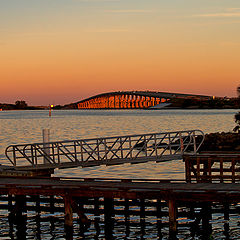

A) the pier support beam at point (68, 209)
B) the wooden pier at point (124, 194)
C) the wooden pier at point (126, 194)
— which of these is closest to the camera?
the wooden pier at point (126, 194)

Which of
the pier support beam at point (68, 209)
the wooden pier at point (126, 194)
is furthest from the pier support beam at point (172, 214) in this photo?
the pier support beam at point (68, 209)

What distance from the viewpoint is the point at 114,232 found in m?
22.2

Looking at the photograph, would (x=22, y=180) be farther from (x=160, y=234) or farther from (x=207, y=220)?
(x=207, y=220)

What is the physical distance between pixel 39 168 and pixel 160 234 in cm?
749

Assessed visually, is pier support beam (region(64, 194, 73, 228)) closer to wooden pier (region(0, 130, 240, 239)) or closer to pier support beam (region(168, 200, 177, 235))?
wooden pier (region(0, 130, 240, 239))

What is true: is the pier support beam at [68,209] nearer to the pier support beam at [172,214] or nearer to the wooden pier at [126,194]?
the wooden pier at [126,194]

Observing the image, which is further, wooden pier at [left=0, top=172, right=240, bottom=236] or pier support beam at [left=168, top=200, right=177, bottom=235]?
pier support beam at [left=168, top=200, right=177, bottom=235]

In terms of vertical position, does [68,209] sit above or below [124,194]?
below

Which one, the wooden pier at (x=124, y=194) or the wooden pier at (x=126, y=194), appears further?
the wooden pier at (x=124, y=194)

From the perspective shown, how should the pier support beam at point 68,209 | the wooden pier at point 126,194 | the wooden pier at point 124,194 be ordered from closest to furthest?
the wooden pier at point 126,194 → the wooden pier at point 124,194 → the pier support beam at point 68,209

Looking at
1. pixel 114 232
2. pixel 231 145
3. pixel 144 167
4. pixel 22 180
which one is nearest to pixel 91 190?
pixel 114 232

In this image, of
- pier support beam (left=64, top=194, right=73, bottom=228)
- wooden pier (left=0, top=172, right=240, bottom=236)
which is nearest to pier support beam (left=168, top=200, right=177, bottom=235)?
wooden pier (left=0, top=172, right=240, bottom=236)

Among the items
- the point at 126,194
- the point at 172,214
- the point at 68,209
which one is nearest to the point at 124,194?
the point at 126,194

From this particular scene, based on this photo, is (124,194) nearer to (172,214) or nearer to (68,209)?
(172,214)
